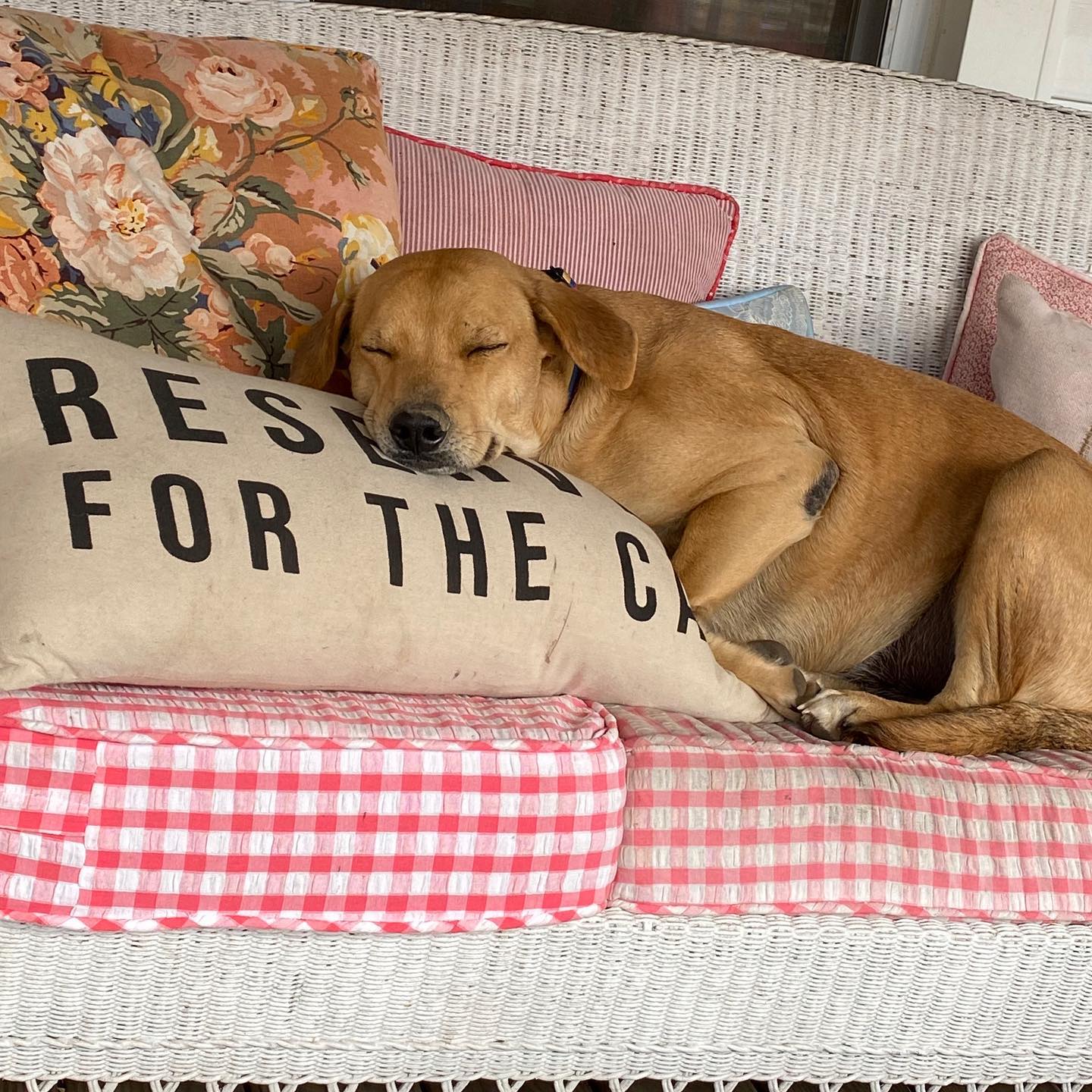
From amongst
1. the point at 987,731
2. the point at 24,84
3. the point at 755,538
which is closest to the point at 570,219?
the point at 755,538

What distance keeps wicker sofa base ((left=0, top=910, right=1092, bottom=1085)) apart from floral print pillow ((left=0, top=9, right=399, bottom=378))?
1.05 m

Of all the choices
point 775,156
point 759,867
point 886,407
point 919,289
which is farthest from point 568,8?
point 759,867

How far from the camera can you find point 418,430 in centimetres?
196

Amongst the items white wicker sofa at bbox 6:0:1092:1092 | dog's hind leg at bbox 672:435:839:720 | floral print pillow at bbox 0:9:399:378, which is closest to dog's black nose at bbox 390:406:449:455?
floral print pillow at bbox 0:9:399:378

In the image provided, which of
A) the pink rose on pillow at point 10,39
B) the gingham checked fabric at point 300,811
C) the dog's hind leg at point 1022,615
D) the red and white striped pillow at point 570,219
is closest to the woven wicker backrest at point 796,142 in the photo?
the red and white striped pillow at point 570,219

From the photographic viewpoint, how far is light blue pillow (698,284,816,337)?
9.92 feet

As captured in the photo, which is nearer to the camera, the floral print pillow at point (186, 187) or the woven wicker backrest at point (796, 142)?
the floral print pillow at point (186, 187)

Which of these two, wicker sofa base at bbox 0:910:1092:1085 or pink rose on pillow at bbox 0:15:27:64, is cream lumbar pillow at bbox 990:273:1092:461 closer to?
wicker sofa base at bbox 0:910:1092:1085

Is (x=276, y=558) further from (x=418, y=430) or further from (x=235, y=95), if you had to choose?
(x=235, y=95)

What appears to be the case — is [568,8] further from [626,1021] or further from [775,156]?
[626,1021]

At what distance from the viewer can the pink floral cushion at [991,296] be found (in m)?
3.23

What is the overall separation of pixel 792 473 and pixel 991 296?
1364 mm

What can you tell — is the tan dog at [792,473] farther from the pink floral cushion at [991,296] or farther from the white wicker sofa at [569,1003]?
the pink floral cushion at [991,296]

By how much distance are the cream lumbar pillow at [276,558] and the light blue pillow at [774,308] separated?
1293 mm
